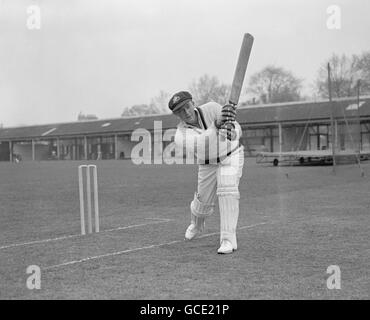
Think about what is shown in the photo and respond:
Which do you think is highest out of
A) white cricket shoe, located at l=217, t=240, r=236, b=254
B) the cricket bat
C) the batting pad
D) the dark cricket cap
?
the cricket bat

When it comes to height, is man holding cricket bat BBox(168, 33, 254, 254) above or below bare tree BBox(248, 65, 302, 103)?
below

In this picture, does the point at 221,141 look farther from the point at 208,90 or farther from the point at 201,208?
the point at 208,90

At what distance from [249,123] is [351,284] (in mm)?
51336

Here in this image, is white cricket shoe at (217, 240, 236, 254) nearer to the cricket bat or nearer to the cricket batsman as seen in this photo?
the cricket batsman

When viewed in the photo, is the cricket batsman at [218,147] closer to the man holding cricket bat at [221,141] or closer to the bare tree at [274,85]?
the man holding cricket bat at [221,141]

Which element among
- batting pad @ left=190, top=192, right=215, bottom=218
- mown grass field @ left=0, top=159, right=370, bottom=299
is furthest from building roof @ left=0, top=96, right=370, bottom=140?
batting pad @ left=190, top=192, right=215, bottom=218

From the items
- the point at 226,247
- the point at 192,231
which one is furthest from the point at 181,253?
the point at 192,231

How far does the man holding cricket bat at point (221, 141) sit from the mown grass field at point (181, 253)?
52 cm

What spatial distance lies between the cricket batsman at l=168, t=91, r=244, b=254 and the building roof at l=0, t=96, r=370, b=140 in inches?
1060

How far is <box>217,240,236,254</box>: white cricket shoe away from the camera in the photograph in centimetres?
662

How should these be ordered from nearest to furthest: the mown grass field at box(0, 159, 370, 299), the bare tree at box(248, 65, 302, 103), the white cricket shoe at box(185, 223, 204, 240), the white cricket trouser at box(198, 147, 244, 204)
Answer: the mown grass field at box(0, 159, 370, 299) → the white cricket trouser at box(198, 147, 244, 204) → the white cricket shoe at box(185, 223, 204, 240) → the bare tree at box(248, 65, 302, 103)

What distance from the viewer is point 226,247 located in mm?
6664
